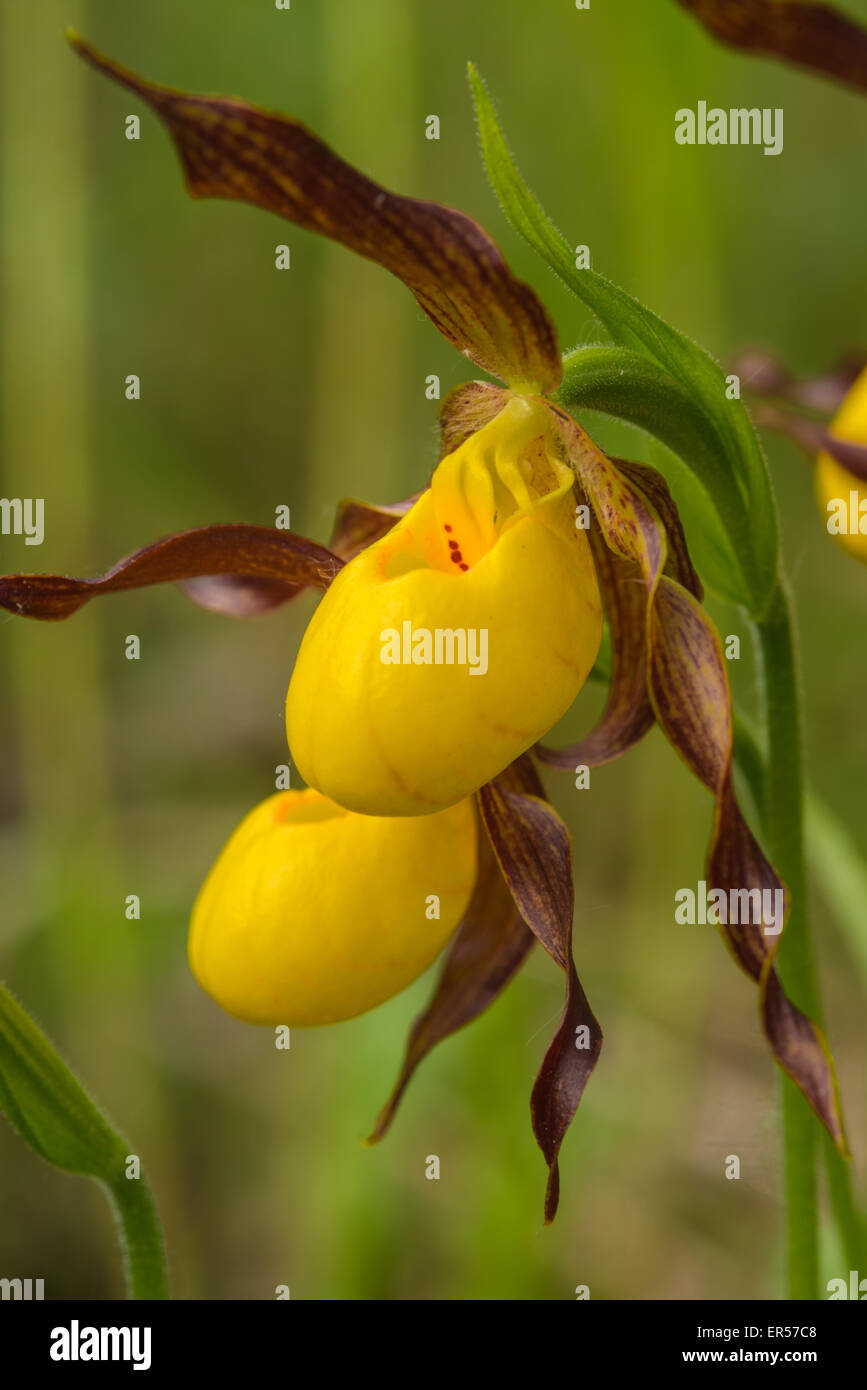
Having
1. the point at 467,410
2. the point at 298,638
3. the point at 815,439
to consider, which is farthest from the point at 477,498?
the point at 298,638

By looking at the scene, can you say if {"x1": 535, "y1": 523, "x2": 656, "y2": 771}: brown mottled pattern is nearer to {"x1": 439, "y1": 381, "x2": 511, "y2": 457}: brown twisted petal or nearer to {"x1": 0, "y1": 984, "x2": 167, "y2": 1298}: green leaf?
{"x1": 439, "y1": 381, "x2": 511, "y2": 457}: brown twisted petal

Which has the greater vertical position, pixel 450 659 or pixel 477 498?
pixel 477 498

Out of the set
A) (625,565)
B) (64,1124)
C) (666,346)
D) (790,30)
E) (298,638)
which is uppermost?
(298,638)

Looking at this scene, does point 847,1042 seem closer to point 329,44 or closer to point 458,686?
point 458,686

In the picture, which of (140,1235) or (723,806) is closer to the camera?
(723,806)

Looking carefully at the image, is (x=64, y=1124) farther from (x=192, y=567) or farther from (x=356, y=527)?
(x=356, y=527)

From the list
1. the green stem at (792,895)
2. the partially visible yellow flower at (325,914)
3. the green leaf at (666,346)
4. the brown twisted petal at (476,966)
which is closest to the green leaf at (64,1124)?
the partially visible yellow flower at (325,914)

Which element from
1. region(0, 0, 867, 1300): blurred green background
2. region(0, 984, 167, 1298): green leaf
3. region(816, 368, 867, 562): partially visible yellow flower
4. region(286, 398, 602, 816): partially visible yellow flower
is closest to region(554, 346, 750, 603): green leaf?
region(286, 398, 602, 816): partially visible yellow flower
